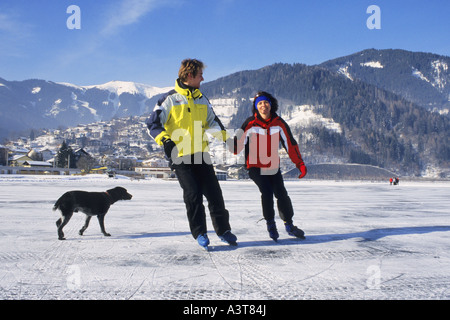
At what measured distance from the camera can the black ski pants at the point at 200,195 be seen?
135 inches

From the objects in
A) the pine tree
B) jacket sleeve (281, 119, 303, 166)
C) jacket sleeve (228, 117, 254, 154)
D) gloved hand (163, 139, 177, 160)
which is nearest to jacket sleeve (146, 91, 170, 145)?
gloved hand (163, 139, 177, 160)

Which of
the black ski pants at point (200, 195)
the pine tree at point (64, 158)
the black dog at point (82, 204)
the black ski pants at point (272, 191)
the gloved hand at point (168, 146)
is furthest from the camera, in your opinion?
the pine tree at point (64, 158)

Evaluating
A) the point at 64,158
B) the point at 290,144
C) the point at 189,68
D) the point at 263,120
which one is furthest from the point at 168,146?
the point at 64,158

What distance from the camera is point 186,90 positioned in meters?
3.51

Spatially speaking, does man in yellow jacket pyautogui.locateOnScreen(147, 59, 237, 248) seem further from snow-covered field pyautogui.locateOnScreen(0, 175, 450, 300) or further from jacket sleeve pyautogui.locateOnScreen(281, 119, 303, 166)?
jacket sleeve pyautogui.locateOnScreen(281, 119, 303, 166)

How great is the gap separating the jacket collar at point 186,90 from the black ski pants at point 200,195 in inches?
27.2

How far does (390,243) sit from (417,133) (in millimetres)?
210706

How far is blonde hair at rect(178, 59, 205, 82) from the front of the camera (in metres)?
3.58

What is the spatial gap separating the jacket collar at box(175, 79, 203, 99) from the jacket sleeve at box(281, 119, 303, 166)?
1.19m

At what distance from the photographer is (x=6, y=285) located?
2127 mm

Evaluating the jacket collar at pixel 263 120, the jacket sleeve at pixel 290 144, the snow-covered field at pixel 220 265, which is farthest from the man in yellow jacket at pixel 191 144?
the jacket sleeve at pixel 290 144

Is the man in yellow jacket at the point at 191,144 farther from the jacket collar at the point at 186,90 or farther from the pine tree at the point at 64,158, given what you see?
the pine tree at the point at 64,158
